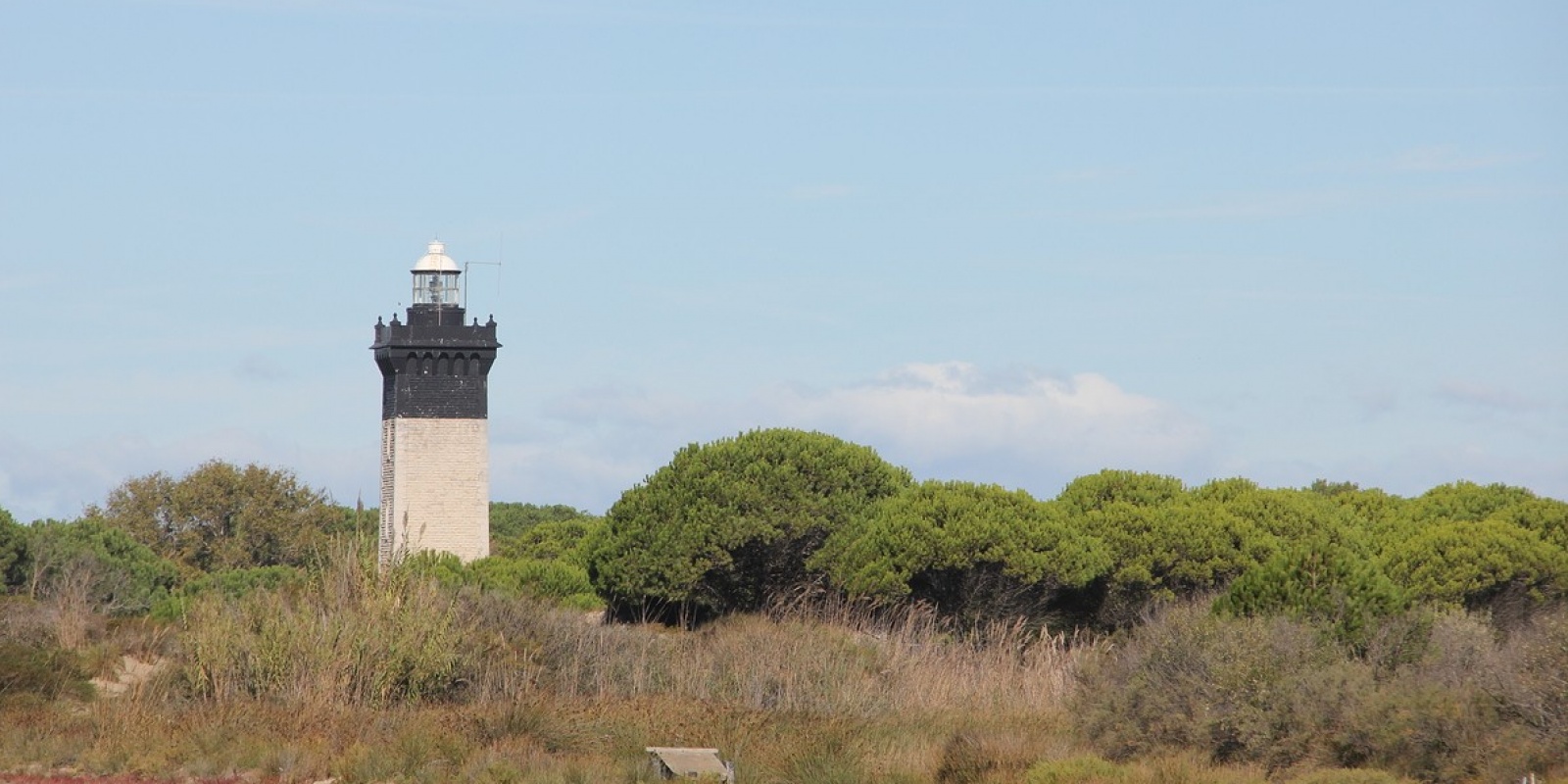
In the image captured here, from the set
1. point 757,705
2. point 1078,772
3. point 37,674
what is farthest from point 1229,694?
point 37,674

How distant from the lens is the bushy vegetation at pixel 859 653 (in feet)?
59.1

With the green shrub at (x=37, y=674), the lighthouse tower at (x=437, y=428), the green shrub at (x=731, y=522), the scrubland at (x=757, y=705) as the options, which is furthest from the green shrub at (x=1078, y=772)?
the lighthouse tower at (x=437, y=428)

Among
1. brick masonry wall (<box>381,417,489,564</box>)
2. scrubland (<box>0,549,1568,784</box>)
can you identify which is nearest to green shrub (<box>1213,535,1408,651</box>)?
scrubland (<box>0,549,1568,784</box>)

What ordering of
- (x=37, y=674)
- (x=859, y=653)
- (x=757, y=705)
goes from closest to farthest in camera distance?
(x=757, y=705), (x=37, y=674), (x=859, y=653)

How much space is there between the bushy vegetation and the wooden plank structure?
38 centimetres

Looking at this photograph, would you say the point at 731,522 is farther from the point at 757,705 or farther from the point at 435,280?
the point at 435,280

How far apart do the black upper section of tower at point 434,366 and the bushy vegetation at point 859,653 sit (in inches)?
752

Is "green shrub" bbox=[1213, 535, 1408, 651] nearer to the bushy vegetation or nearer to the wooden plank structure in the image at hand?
the bushy vegetation

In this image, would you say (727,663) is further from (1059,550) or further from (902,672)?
(1059,550)

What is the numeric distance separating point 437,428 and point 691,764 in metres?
42.4

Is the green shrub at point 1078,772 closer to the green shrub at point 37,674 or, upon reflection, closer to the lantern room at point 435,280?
the green shrub at point 37,674

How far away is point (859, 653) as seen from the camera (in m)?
26.4

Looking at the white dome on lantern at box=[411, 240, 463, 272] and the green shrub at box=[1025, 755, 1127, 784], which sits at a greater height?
the white dome on lantern at box=[411, 240, 463, 272]

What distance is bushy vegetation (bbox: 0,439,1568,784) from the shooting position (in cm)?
1802
